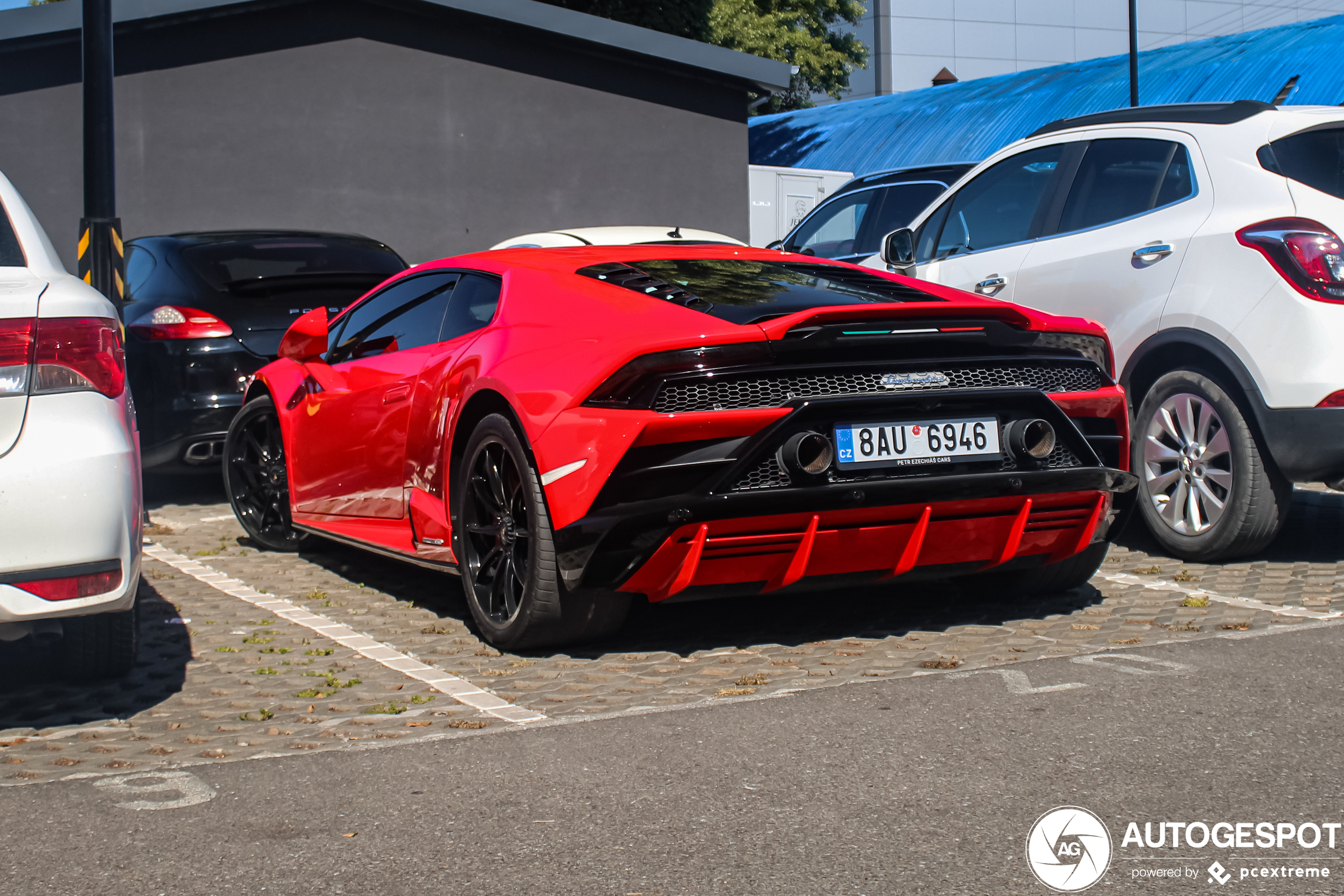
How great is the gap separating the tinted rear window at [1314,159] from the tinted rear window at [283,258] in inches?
199

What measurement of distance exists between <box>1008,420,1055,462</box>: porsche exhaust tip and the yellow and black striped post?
5507 mm

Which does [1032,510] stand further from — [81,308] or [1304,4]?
[1304,4]

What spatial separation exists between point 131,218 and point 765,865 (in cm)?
1354

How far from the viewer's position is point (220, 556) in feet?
22.2

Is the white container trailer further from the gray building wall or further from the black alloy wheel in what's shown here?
the black alloy wheel

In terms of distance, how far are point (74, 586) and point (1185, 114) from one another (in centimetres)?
502

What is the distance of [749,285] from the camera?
4.84m

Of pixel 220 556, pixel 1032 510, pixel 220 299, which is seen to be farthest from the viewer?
pixel 220 299

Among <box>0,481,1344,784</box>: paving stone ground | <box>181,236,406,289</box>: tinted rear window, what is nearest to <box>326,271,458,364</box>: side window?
<box>0,481,1344,784</box>: paving stone ground

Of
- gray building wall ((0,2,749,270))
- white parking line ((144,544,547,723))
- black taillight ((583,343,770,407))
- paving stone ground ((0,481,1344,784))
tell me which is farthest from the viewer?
gray building wall ((0,2,749,270))

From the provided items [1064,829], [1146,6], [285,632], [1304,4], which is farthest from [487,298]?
[1304,4]

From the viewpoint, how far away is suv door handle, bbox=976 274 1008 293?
23.3 ft

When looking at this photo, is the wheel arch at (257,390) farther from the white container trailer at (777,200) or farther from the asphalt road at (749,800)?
the white container trailer at (777,200)

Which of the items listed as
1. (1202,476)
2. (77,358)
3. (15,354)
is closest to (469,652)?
(77,358)
